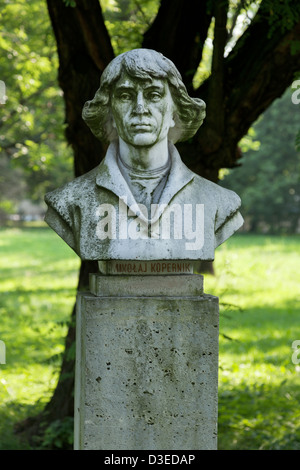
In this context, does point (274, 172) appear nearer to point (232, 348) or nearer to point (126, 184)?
point (232, 348)

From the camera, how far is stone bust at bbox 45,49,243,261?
396cm

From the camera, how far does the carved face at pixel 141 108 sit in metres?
3.93

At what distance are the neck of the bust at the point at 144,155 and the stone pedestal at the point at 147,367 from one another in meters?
0.73

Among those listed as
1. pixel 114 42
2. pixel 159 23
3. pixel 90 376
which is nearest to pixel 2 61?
pixel 114 42

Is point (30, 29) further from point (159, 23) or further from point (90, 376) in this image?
point (90, 376)

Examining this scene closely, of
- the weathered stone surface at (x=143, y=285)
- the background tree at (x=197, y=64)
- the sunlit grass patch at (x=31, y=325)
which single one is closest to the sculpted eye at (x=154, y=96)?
the weathered stone surface at (x=143, y=285)

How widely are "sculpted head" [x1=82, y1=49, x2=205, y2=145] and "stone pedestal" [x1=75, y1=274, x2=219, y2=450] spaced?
0.99 m

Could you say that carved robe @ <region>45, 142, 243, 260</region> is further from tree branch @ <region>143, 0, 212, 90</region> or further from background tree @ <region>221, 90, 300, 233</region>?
background tree @ <region>221, 90, 300, 233</region>

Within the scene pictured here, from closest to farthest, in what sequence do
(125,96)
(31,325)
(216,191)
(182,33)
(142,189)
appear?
(125,96) → (142,189) → (216,191) → (182,33) → (31,325)

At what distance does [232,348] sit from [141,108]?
266 inches

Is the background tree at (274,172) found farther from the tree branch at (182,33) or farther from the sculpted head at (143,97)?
the sculpted head at (143,97)

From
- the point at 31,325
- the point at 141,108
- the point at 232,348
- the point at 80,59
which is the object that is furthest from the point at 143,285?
the point at 31,325

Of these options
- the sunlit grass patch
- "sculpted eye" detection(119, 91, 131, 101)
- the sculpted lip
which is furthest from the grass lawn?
"sculpted eye" detection(119, 91, 131, 101)

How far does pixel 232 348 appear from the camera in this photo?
1002 centimetres
